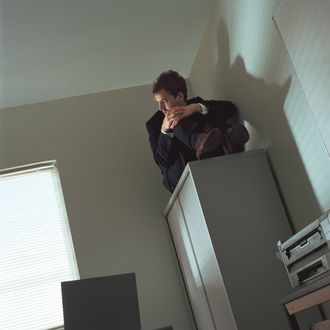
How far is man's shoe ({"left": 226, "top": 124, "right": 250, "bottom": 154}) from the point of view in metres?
2.61

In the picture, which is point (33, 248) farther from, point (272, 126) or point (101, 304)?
point (272, 126)

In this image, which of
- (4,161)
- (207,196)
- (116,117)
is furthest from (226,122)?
(4,161)

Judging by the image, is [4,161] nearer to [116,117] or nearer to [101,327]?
[116,117]

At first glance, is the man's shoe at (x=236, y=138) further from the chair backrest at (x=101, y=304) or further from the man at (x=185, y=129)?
the chair backrest at (x=101, y=304)

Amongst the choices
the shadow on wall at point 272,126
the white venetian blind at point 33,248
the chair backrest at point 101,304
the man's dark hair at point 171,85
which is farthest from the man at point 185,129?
the white venetian blind at point 33,248

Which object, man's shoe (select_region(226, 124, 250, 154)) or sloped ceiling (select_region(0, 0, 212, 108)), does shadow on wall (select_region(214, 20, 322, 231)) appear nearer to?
man's shoe (select_region(226, 124, 250, 154))

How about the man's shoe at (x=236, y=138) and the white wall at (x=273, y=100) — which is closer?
the white wall at (x=273, y=100)

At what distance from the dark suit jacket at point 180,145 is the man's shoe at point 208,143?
0.48ft

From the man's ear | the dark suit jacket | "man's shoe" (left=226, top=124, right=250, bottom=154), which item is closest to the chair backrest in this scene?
the dark suit jacket

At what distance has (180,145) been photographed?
9.53 feet

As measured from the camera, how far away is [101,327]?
2641 mm

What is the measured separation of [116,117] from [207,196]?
4.58 ft

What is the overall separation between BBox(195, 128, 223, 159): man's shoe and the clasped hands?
0.17m

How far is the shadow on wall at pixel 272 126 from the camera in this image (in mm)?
2359
